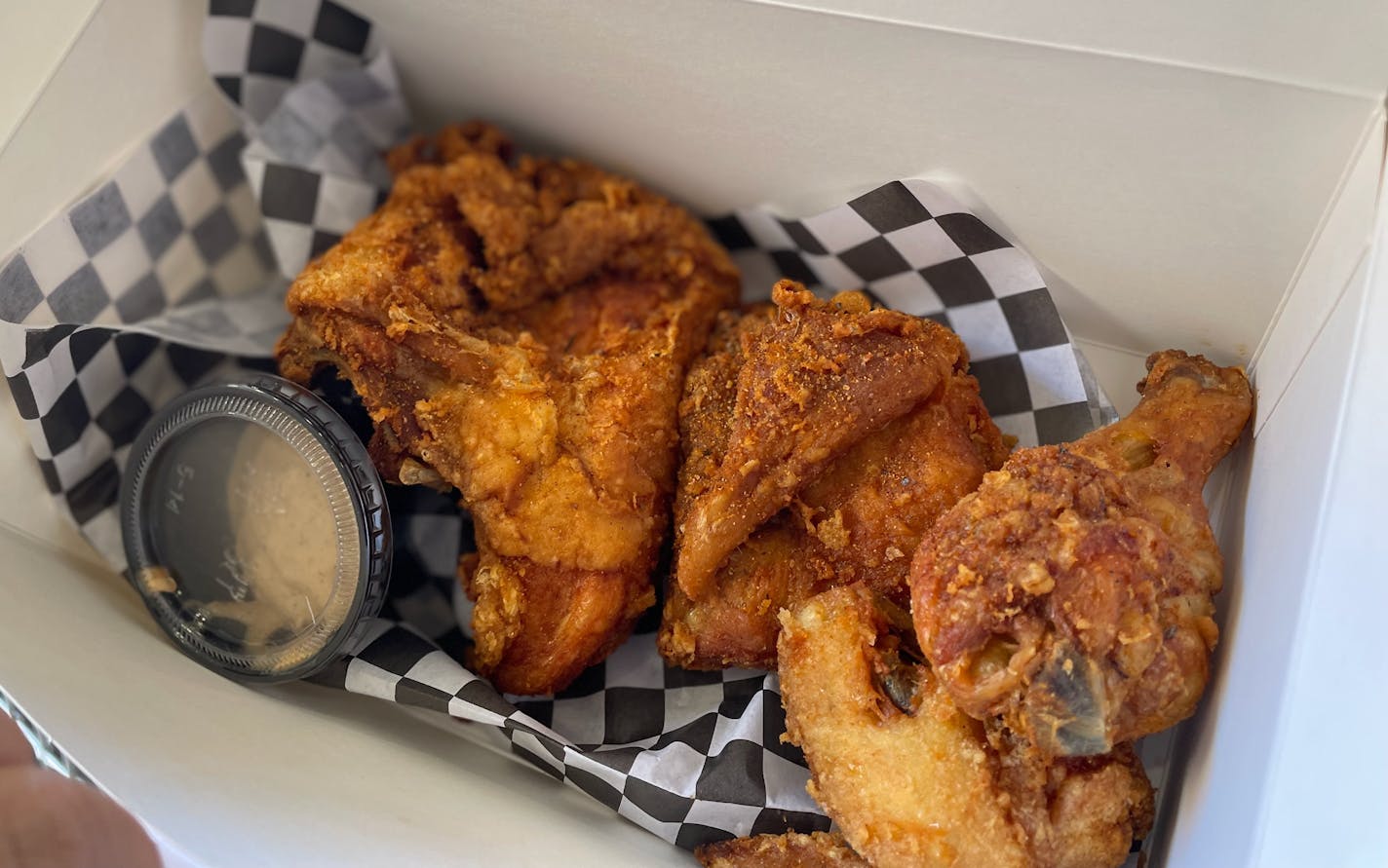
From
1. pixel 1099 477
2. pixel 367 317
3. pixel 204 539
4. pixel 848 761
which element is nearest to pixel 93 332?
pixel 204 539

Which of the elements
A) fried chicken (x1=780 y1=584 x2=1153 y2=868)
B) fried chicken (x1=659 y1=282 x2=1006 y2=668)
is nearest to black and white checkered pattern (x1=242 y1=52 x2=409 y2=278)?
fried chicken (x1=659 y1=282 x2=1006 y2=668)

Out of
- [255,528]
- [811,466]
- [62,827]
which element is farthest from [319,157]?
[62,827]

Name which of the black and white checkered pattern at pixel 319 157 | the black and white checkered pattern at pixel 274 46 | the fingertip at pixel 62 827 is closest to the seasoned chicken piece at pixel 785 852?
the fingertip at pixel 62 827

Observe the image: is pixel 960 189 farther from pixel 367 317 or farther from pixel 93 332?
pixel 93 332

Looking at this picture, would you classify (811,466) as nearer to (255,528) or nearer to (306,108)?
(255,528)

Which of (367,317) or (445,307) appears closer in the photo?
(367,317)

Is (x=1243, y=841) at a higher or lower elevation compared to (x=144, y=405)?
higher

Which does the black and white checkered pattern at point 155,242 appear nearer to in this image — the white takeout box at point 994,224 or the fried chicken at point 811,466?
the white takeout box at point 994,224
